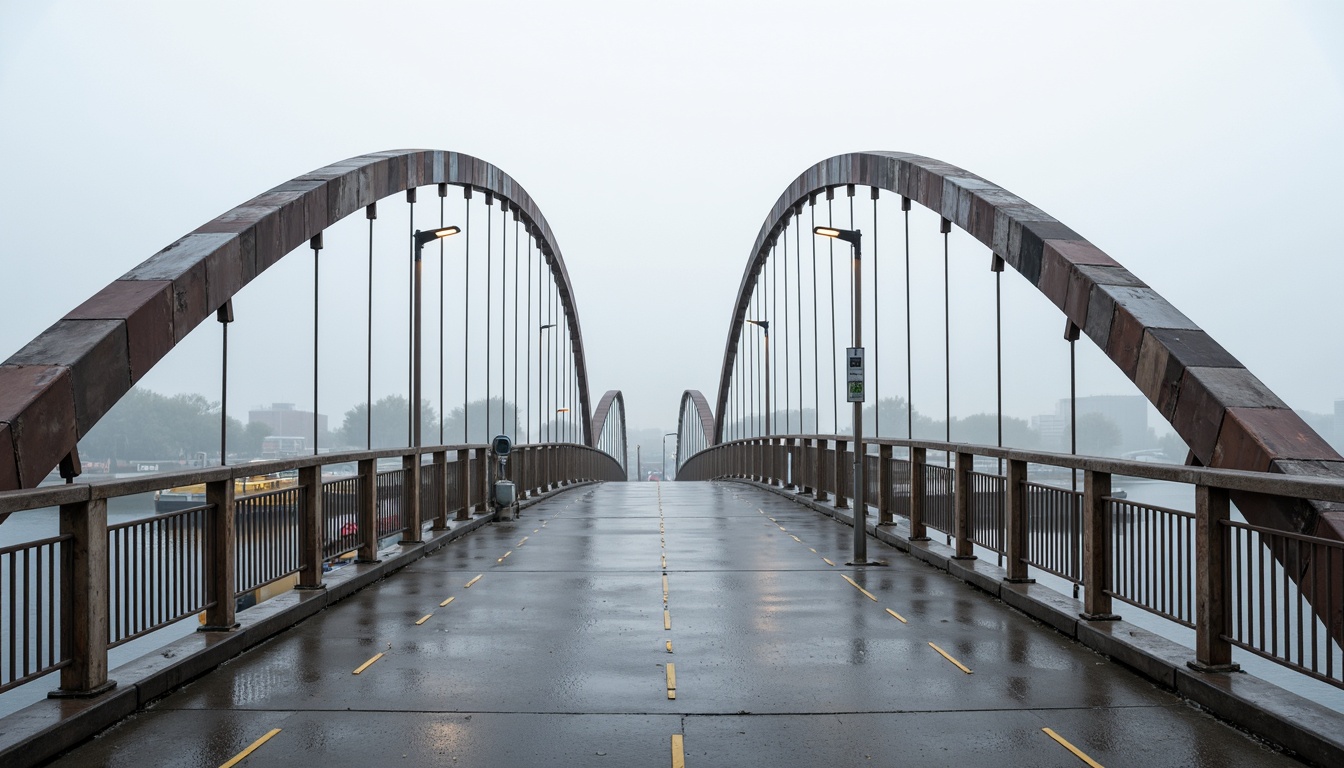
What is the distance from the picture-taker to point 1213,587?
6.38 m

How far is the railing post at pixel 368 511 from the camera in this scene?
39.0ft

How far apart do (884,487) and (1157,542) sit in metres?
8.48

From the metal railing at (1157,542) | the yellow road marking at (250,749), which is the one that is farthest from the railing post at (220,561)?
the metal railing at (1157,542)

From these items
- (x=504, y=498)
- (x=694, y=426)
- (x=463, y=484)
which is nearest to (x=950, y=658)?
(x=463, y=484)

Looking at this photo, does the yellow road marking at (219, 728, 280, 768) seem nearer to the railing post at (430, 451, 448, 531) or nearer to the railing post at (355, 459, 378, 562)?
the railing post at (355, 459, 378, 562)

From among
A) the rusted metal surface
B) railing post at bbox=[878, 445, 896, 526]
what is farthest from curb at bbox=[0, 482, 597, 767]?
railing post at bbox=[878, 445, 896, 526]

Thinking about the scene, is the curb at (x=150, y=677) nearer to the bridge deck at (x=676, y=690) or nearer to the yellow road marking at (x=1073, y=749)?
the bridge deck at (x=676, y=690)

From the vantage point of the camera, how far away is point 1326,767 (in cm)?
506

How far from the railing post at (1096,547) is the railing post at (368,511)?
7741 millimetres

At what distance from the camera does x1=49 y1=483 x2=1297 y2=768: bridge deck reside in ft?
17.9

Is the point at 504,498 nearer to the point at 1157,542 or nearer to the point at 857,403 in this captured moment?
the point at 857,403

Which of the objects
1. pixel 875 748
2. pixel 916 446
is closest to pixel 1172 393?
pixel 916 446

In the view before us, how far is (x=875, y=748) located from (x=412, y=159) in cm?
1559

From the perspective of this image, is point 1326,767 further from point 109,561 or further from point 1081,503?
point 109,561
